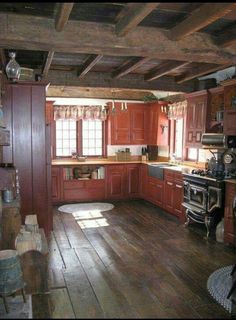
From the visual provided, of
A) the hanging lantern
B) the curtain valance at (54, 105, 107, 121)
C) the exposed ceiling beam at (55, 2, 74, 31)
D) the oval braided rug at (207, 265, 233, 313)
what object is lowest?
the oval braided rug at (207, 265, 233, 313)

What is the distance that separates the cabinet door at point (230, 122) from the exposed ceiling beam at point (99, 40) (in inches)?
53.8

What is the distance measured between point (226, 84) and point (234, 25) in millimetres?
1732

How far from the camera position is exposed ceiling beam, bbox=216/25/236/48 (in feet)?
9.43

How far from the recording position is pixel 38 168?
14.3 ft

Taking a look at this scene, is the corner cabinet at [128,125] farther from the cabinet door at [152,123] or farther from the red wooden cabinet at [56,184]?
the red wooden cabinet at [56,184]

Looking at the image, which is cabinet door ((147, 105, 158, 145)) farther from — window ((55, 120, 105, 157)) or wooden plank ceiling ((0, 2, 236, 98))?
wooden plank ceiling ((0, 2, 236, 98))

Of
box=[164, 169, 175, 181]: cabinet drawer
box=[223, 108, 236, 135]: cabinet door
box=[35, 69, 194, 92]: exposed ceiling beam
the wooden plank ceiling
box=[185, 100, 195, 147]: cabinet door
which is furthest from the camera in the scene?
box=[164, 169, 175, 181]: cabinet drawer

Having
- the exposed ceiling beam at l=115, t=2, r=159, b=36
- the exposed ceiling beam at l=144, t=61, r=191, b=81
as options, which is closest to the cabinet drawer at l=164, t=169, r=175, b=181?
the exposed ceiling beam at l=144, t=61, r=191, b=81

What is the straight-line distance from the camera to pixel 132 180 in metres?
7.00

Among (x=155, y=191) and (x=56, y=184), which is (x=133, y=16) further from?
(x=56, y=184)

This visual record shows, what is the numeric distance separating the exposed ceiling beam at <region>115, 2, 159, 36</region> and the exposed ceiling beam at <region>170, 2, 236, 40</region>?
0.45 m

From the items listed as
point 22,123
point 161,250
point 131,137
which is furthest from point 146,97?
point 161,250

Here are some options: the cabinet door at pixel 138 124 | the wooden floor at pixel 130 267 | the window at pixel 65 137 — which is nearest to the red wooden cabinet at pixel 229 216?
the wooden floor at pixel 130 267

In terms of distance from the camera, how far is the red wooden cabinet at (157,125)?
→ 6957 mm
